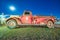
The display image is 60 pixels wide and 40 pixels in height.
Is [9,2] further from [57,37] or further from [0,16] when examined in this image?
[57,37]

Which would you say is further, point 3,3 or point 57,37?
point 3,3

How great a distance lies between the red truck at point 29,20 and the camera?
2.25 metres

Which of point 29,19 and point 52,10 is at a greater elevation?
point 52,10

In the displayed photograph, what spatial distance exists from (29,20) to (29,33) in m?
0.27

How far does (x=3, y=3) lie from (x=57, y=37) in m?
1.18

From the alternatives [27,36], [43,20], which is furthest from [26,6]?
[27,36]

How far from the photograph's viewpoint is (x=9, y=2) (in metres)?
2.26

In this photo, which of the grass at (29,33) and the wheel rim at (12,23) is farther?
the wheel rim at (12,23)

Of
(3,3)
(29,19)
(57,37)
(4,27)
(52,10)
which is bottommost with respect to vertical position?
(57,37)

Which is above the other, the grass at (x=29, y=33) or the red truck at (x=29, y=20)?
the red truck at (x=29, y=20)

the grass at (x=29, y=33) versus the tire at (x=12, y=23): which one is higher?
the tire at (x=12, y=23)

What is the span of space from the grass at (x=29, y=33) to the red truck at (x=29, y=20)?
0.10m

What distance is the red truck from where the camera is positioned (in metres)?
2.25

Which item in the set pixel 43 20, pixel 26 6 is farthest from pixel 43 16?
pixel 26 6
